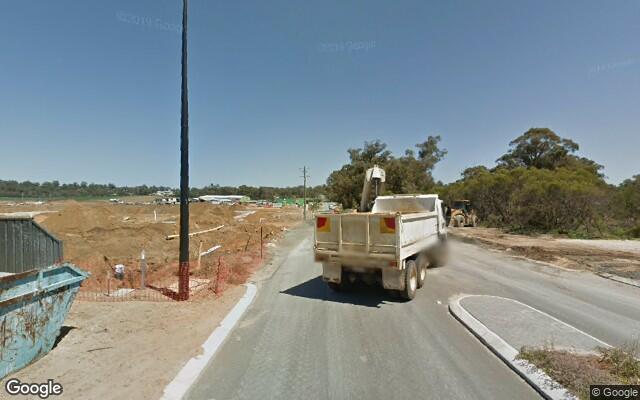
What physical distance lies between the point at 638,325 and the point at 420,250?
4258mm

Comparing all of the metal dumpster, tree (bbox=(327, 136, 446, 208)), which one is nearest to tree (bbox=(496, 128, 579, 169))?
tree (bbox=(327, 136, 446, 208))

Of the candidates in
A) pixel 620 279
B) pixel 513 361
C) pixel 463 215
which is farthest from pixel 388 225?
pixel 463 215

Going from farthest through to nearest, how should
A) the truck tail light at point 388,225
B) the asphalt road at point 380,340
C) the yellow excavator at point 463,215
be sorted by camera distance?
the yellow excavator at point 463,215 → the truck tail light at point 388,225 → the asphalt road at point 380,340

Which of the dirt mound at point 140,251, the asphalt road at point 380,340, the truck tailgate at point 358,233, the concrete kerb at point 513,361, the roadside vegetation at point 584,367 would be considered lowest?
the dirt mound at point 140,251

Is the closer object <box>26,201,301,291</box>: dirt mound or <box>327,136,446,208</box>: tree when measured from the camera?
<box>26,201,301,291</box>: dirt mound

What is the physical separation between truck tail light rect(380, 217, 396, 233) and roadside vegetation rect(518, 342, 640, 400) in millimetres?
3097

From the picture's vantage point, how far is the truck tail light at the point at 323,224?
7.86m

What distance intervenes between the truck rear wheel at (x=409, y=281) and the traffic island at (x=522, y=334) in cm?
87

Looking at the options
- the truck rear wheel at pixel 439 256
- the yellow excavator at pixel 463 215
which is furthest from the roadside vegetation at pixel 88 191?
the truck rear wheel at pixel 439 256

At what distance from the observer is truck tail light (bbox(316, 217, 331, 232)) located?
786cm

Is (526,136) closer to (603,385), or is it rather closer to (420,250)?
(420,250)

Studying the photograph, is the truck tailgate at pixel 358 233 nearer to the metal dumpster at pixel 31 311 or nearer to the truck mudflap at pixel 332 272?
the truck mudflap at pixel 332 272

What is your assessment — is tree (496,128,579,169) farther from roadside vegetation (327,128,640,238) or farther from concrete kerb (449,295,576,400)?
concrete kerb (449,295,576,400)

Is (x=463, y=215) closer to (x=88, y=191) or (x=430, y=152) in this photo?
(x=430, y=152)
